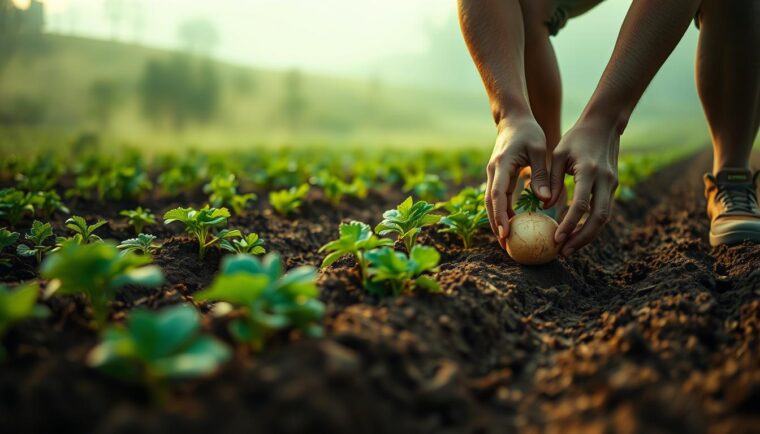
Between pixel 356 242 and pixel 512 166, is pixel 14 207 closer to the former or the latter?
pixel 356 242

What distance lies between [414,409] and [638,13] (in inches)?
80.5

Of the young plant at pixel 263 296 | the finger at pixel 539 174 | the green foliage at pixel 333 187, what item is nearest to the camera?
the young plant at pixel 263 296

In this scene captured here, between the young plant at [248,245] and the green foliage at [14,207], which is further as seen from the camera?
the green foliage at [14,207]

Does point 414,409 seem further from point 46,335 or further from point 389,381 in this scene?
point 46,335

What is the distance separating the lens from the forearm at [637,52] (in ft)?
7.72

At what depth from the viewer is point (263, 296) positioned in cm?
138

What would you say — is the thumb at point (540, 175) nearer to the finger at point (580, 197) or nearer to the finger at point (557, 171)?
the finger at point (557, 171)

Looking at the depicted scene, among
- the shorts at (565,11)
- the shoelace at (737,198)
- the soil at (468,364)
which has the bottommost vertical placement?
the soil at (468,364)

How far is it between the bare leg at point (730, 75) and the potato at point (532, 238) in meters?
1.64

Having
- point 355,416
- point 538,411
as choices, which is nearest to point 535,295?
point 538,411

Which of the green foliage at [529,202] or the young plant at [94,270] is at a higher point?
the green foliage at [529,202]

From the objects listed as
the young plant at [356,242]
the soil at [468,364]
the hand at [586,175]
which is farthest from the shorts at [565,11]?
the young plant at [356,242]

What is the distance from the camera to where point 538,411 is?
1.46 m

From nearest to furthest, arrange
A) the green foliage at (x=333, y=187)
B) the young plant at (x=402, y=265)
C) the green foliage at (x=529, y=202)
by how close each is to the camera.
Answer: the young plant at (x=402, y=265)
the green foliage at (x=529, y=202)
the green foliage at (x=333, y=187)
